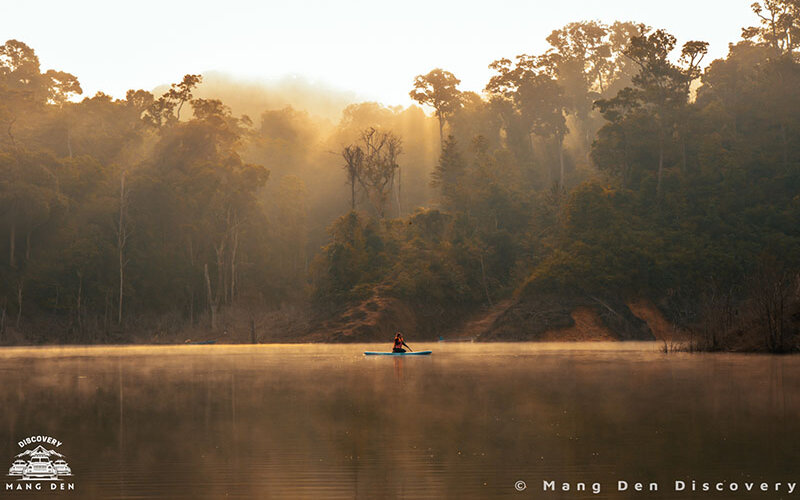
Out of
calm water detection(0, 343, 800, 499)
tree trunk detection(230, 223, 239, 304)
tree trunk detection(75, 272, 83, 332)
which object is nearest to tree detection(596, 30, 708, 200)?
tree trunk detection(230, 223, 239, 304)

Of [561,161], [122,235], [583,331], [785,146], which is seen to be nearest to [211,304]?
[122,235]

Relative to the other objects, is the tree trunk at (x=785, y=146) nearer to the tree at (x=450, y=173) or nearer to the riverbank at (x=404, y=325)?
the riverbank at (x=404, y=325)

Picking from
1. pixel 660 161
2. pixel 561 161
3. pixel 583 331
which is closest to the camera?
pixel 583 331

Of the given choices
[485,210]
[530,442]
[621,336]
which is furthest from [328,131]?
[530,442]

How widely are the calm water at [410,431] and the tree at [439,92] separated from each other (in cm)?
8055

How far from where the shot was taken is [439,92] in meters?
108

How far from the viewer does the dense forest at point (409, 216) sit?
73.1m

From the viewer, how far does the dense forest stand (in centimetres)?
7306

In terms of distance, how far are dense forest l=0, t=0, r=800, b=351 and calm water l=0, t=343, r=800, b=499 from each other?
42.7 metres

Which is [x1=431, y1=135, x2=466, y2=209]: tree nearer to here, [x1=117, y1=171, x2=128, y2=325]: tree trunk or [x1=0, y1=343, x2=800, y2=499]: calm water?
[x1=117, y1=171, x2=128, y2=325]: tree trunk

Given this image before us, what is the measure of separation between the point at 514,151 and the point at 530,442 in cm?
9460

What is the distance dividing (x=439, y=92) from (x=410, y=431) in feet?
311

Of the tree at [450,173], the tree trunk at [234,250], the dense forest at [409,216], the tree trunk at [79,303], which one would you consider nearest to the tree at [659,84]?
the dense forest at [409,216]

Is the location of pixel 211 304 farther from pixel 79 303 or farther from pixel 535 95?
pixel 535 95
